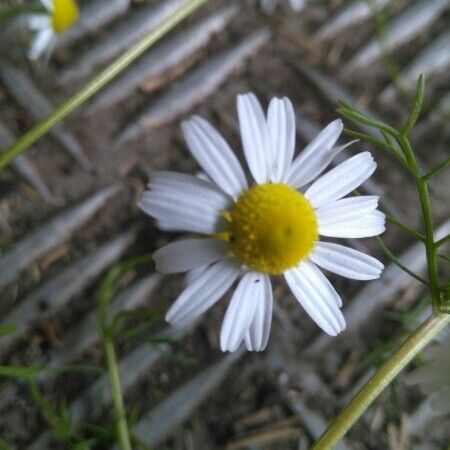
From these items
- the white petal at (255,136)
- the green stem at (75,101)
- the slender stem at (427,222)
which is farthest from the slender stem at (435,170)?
the green stem at (75,101)

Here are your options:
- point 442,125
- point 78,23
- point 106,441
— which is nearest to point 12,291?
point 106,441

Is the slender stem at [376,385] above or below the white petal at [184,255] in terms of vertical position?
below

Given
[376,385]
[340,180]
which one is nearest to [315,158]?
[340,180]

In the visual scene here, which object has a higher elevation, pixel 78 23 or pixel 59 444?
pixel 78 23

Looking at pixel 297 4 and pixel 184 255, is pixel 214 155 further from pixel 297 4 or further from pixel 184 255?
pixel 297 4

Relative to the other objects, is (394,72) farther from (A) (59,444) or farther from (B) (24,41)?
(A) (59,444)

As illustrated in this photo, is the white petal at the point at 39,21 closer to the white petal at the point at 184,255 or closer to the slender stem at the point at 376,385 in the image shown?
the white petal at the point at 184,255

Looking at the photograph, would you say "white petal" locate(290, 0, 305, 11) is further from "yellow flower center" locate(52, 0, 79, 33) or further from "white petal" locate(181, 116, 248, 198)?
"white petal" locate(181, 116, 248, 198)

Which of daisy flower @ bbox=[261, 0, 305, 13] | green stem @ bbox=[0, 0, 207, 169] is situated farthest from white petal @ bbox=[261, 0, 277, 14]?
green stem @ bbox=[0, 0, 207, 169]
